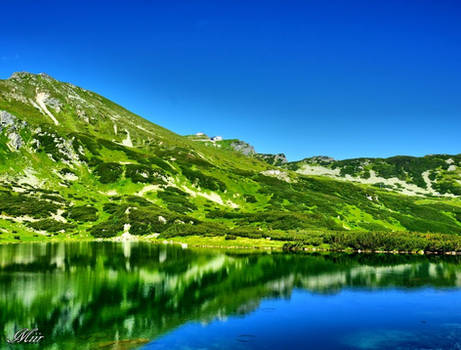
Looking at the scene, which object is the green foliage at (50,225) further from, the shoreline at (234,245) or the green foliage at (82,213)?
the green foliage at (82,213)

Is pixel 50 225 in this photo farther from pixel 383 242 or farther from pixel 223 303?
pixel 383 242

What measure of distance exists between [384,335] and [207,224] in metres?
128

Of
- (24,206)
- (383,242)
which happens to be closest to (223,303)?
(383,242)

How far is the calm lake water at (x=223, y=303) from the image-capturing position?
42.0 metres

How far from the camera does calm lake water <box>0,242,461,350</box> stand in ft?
138

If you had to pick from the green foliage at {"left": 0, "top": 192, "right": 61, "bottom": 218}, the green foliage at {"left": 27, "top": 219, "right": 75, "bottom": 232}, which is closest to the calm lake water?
the green foliage at {"left": 27, "top": 219, "right": 75, "bottom": 232}

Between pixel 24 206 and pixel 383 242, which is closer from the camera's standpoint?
pixel 383 242

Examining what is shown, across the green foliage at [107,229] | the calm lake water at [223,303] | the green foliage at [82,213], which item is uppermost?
the green foliage at [82,213]

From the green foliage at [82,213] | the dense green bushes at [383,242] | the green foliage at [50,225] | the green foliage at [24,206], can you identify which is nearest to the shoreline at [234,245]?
the dense green bushes at [383,242]

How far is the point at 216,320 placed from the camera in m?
49.8

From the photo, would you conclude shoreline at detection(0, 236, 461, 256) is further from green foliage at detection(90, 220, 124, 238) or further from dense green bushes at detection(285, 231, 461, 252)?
green foliage at detection(90, 220, 124, 238)

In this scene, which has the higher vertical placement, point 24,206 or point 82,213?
point 24,206

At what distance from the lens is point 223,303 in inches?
2344

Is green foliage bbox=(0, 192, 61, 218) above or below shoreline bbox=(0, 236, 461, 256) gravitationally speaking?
above
